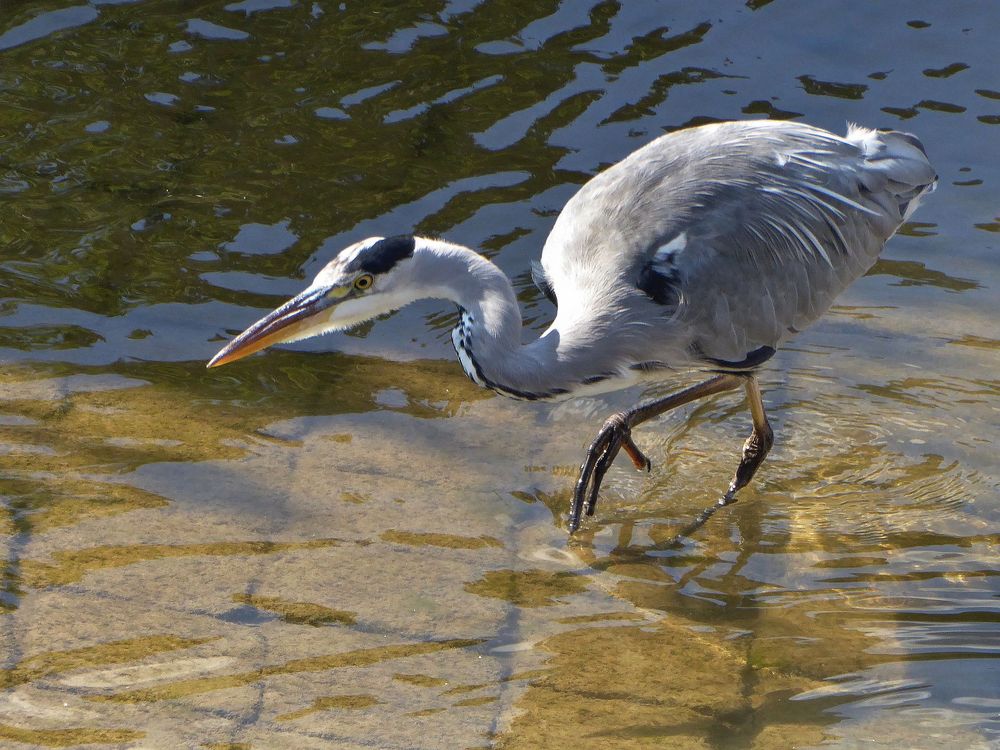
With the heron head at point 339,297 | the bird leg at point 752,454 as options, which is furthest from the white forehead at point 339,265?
the bird leg at point 752,454

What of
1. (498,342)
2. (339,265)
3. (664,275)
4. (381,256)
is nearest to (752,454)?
(664,275)

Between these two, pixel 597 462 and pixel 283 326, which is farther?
pixel 597 462

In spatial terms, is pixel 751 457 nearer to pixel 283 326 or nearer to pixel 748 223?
pixel 748 223

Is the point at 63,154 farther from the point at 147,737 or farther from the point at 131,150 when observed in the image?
the point at 147,737

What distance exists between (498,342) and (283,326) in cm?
83

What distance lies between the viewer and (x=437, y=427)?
588cm

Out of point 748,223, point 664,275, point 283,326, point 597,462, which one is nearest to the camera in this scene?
point 283,326

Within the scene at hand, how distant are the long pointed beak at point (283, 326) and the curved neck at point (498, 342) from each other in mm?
422

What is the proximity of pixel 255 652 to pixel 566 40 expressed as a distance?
5.47 meters

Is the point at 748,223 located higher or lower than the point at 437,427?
higher

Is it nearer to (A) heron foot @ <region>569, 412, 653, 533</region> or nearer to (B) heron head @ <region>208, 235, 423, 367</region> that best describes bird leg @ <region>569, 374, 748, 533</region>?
(A) heron foot @ <region>569, 412, 653, 533</region>

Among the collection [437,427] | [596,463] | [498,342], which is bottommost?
[437,427]

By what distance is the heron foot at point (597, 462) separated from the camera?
5301 mm

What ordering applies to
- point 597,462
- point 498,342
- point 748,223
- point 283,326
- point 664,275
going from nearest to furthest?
point 283,326 < point 498,342 < point 664,275 < point 597,462 < point 748,223
